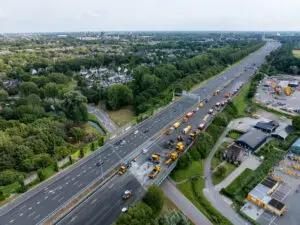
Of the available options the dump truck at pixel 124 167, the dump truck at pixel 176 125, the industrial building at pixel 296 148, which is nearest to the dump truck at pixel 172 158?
the dump truck at pixel 124 167

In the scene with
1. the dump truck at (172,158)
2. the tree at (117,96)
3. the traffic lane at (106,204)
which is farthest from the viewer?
the tree at (117,96)

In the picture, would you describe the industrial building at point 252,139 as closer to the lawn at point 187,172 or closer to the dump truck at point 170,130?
Answer: the lawn at point 187,172

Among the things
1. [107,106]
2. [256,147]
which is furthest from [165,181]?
[107,106]

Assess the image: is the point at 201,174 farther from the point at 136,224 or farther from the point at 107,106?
the point at 107,106

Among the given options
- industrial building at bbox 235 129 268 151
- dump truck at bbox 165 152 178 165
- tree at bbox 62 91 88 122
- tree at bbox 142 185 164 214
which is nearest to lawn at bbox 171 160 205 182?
dump truck at bbox 165 152 178 165

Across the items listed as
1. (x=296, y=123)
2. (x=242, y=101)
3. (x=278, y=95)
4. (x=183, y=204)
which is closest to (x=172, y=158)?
(x=183, y=204)

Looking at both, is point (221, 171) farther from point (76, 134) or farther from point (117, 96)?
point (117, 96)
